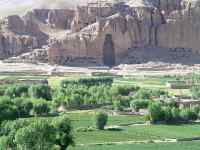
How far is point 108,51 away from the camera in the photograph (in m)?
140

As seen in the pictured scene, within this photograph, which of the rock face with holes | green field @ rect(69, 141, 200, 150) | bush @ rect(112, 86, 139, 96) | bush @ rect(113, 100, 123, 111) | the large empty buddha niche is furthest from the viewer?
the large empty buddha niche

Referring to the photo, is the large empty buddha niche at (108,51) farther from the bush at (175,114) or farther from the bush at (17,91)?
the bush at (175,114)

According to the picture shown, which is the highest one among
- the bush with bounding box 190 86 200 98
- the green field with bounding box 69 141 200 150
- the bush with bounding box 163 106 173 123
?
the bush with bounding box 190 86 200 98

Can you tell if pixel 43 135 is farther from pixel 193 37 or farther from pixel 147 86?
pixel 193 37

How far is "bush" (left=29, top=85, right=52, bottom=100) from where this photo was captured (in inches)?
3798

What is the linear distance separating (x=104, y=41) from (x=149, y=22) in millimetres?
7591

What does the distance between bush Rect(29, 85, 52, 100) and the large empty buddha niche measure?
38.8m

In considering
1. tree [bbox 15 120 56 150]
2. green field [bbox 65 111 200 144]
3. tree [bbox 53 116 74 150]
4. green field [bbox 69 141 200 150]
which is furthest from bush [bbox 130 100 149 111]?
tree [bbox 15 120 56 150]

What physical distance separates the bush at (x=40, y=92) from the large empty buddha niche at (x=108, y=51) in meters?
38.8

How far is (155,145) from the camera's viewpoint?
209ft

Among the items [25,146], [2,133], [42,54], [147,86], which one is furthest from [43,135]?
[42,54]

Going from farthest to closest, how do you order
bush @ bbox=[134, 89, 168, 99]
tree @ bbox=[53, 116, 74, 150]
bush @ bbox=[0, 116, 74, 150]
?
bush @ bbox=[134, 89, 168, 99] → tree @ bbox=[53, 116, 74, 150] → bush @ bbox=[0, 116, 74, 150]

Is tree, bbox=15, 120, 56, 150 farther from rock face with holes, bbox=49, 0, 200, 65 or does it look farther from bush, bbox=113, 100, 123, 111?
rock face with holes, bbox=49, 0, 200, 65

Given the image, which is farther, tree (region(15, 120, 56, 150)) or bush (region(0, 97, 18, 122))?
bush (region(0, 97, 18, 122))
